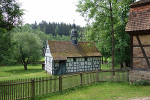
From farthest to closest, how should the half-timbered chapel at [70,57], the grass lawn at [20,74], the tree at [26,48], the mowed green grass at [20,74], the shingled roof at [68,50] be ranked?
1. the tree at [26,48]
2. the shingled roof at [68,50]
3. the half-timbered chapel at [70,57]
4. the grass lawn at [20,74]
5. the mowed green grass at [20,74]

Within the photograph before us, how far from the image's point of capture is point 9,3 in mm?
12789

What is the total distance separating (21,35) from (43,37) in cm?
3768

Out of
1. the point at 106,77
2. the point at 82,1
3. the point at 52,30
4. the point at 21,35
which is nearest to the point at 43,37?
the point at 52,30

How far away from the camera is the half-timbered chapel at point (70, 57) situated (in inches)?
820

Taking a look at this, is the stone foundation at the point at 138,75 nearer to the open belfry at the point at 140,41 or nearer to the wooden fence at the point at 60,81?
the open belfry at the point at 140,41

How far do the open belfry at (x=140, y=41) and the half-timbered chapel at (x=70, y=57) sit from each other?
10.3m

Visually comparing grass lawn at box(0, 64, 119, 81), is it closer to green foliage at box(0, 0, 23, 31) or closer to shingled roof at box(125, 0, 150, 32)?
green foliage at box(0, 0, 23, 31)

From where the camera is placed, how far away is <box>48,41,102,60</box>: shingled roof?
21269mm

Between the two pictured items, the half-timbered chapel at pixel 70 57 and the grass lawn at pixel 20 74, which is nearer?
the grass lawn at pixel 20 74

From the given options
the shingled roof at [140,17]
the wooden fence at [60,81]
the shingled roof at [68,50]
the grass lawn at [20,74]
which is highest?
the shingled roof at [140,17]

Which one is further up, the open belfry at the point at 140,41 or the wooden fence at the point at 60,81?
the open belfry at the point at 140,41

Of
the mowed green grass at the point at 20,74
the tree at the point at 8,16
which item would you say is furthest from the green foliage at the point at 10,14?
the mowed green grass at the point at 20,74

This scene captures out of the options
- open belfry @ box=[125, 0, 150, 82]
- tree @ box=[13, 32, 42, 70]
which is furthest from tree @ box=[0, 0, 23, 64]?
tree @ box=[13, 32, 42, 70]

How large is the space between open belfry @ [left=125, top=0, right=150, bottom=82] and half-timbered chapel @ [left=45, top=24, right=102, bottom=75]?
33.8ft
